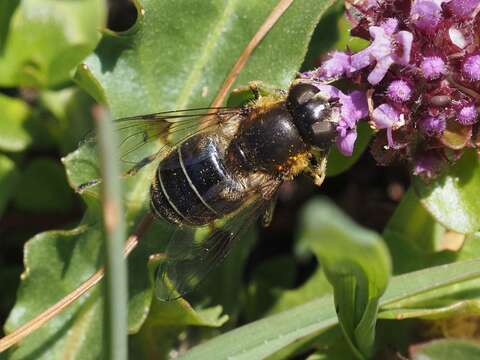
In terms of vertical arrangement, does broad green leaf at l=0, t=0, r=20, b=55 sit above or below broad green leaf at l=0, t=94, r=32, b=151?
above

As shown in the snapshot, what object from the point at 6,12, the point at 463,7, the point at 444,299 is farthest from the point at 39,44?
the point at 444,299

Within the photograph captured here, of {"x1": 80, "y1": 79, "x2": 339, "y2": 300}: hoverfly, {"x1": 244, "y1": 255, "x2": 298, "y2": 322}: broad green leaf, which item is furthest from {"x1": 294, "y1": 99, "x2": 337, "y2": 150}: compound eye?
{"x1": 244, "y1": 255, "x2": 298, "y2": 322}: broad green leaf

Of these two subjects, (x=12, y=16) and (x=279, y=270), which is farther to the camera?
(x=279, y=270)

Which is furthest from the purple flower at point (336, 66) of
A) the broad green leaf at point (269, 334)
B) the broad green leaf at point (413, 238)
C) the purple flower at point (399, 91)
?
the broad green leaf at point (269, 334)

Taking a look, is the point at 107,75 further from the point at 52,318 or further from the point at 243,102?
the point at 52,318

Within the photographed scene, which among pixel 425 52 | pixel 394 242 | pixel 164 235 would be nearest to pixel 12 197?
pixel 164 235

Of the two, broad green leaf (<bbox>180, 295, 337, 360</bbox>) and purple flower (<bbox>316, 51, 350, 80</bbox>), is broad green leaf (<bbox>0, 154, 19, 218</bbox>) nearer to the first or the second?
broad green leaf (<bbox>180, 295, 337, 360</bbox>)

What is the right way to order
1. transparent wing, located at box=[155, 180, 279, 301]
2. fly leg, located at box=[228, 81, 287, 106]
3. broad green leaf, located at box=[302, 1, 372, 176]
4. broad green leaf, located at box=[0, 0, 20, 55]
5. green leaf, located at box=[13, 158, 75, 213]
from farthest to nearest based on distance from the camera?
green leaf, located at box=[13, 158, 75, 213], broad green leaf, located at box=[0, 0, 20, 55], broad green leaf, located at box=[302, 1, 372, 176], fly leg, located at box=[228, 81, 287, 106], transparent wing, located at box=[155, 180, 279, 301]

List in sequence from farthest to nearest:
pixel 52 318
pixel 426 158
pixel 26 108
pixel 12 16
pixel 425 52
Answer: pixel 26 108 < pixel 12 16 < pixel 52 318 < pixel 426 158 < pixel 425 52
